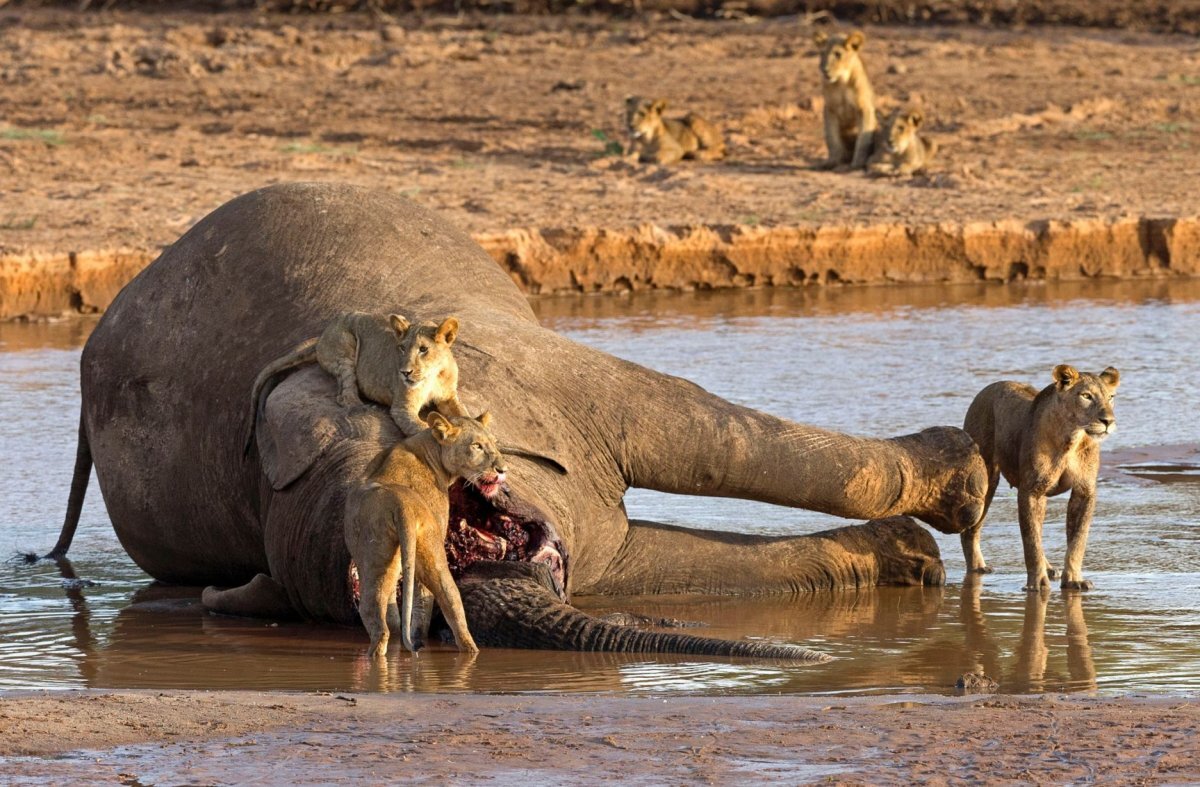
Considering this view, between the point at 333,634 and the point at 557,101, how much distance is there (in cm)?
1603

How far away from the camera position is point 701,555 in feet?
28.4

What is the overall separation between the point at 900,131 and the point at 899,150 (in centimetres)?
25

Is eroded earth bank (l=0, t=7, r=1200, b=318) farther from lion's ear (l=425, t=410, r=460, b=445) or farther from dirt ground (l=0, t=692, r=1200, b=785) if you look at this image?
dirt ground (l=0, t=692, r=1200, b=785)

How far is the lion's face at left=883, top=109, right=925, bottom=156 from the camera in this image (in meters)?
19.6

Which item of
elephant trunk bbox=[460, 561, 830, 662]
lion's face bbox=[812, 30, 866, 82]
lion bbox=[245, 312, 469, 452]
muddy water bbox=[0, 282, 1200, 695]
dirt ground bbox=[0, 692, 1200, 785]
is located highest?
lion's face bbox=[812, 30, 866, 82]

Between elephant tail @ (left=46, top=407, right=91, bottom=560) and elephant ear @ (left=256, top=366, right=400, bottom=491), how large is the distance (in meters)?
1.47

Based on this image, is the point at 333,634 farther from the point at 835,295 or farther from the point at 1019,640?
the point at 835,295

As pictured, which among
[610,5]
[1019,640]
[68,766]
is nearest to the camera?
[68,766]

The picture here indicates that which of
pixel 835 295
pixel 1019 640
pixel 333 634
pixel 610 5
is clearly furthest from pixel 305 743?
A: pixel 610 5

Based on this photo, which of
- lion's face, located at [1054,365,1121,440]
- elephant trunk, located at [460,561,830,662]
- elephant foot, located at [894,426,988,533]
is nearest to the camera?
elephant trunk, located at [460,561,830,662]

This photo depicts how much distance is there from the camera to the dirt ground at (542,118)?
18.2m

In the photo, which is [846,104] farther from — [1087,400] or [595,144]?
[1087,400]

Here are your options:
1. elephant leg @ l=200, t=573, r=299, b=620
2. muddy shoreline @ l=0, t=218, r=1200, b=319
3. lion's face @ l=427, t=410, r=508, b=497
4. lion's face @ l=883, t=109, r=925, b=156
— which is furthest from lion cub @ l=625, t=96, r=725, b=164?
lion's face @ l=427, t=410, r=508, b=497

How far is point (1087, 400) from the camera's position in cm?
845
